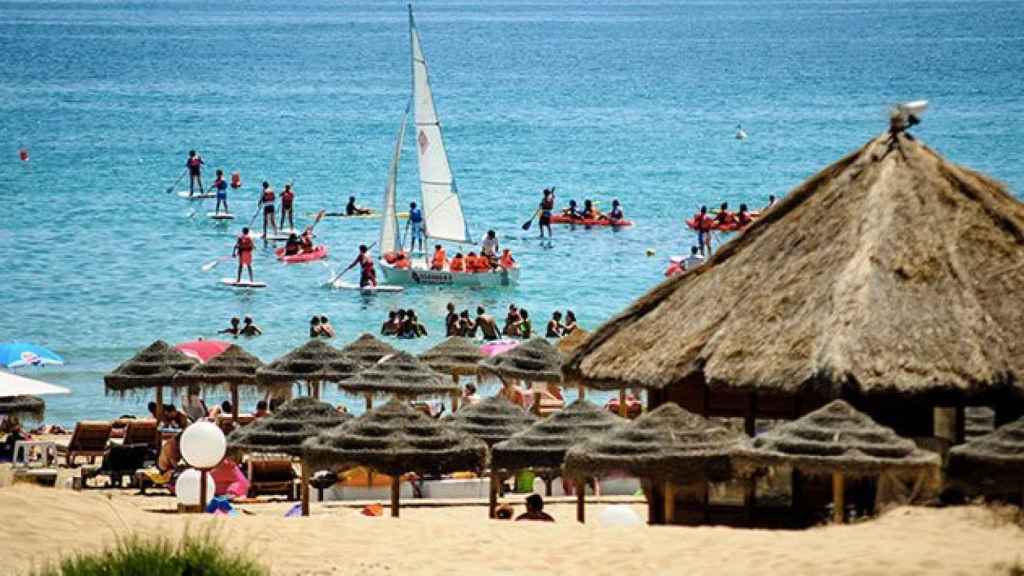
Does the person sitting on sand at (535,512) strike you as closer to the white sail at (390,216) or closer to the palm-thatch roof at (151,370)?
the palm-thatch roof at (151,370)

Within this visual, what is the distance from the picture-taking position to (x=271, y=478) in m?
25.4

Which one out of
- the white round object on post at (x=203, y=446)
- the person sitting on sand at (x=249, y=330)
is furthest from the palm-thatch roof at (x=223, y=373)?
the person sitting on sand at (x=249, y=330)

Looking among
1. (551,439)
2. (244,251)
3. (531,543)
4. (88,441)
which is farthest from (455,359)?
(244,251)

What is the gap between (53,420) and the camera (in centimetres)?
3616

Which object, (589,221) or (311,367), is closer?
(311,367)

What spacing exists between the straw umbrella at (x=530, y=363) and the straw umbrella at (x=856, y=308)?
509 cm

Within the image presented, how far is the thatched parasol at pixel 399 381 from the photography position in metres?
27.4

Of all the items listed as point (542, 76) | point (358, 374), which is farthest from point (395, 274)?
point (542, 76)

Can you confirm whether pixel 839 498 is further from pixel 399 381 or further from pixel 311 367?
pixel 311 367

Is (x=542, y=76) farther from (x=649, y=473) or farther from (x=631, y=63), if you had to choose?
(x=649, y=473)

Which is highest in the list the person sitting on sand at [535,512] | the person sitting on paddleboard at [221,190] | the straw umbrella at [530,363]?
the person sitting on paddleboard at [221,190]

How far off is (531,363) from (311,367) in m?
2.81

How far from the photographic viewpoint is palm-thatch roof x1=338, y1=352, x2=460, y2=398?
27.4m

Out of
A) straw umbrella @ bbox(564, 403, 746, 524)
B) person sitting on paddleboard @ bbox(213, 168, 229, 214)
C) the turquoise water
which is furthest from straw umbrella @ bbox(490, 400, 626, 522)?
person sitting on paddleboard @ bbox(213, 168, 229, 214)
